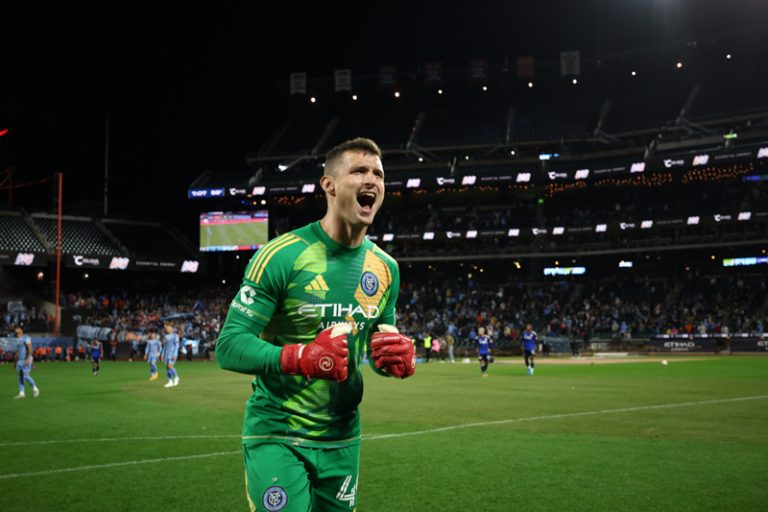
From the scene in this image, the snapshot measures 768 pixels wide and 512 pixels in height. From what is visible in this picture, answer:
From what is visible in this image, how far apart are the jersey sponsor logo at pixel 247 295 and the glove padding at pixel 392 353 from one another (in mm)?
739

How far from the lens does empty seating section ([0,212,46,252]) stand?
6269 cm

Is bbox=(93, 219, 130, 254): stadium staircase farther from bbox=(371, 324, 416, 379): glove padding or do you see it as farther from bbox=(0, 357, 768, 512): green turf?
bbox=(371, 324, 416, 379): glove padding

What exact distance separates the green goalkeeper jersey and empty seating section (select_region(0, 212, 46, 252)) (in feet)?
213

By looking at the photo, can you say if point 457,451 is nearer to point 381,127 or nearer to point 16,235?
point 16,235

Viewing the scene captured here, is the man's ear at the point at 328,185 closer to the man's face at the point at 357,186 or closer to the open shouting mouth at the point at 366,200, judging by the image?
the man's face at the point at 357,186

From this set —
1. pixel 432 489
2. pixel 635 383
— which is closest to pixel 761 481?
pixel 432 489

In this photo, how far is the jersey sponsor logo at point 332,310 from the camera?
4406mm

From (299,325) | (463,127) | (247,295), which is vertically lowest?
(299,325)

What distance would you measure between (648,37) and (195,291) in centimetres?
4924

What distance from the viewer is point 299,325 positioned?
4.43m

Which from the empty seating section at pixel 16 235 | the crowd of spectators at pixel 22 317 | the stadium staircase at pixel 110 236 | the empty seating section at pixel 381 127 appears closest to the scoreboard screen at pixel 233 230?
the stadium staircase at pixel 110 236

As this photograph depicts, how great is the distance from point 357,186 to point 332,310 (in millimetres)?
751

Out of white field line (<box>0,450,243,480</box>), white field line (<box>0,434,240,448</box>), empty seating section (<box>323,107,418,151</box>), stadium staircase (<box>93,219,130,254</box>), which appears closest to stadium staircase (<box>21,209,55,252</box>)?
stadium staircase (<box>93,219,130,254</box>)

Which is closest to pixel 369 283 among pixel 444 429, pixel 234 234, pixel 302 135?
pixel 444 429
